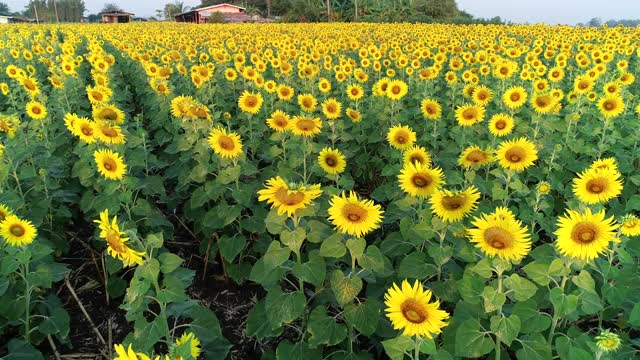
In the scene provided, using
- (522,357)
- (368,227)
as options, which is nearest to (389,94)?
(368,227)

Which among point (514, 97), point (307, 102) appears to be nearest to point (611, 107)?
point (514, 97)

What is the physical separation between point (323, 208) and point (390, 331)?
0.92 meters

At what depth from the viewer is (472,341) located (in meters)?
2.00

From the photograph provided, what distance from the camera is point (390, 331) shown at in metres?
2.50

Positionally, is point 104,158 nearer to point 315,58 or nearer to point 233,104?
point 233,104

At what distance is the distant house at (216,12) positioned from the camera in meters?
54.5

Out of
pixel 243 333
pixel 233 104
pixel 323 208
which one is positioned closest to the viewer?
pixel 323 208

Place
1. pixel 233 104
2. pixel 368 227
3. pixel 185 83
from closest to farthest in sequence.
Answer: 1. pixel 368 227
2. pixel 233 104
3. pixel 185 83

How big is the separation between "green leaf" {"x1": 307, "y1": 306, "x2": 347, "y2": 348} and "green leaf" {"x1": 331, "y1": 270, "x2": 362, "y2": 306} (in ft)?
0.63

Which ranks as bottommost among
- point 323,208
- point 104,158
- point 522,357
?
point 522,357

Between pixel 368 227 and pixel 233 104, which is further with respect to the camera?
pixel 233 104

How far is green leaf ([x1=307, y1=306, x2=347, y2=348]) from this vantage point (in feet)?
7.71

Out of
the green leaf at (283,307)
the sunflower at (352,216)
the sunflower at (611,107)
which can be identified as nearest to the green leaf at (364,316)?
the green leaf at (283,307)

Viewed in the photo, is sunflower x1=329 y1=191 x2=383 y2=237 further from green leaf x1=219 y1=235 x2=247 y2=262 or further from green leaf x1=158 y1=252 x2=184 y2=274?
green leaf x1=219 y1=235 x2=247 y2=262
